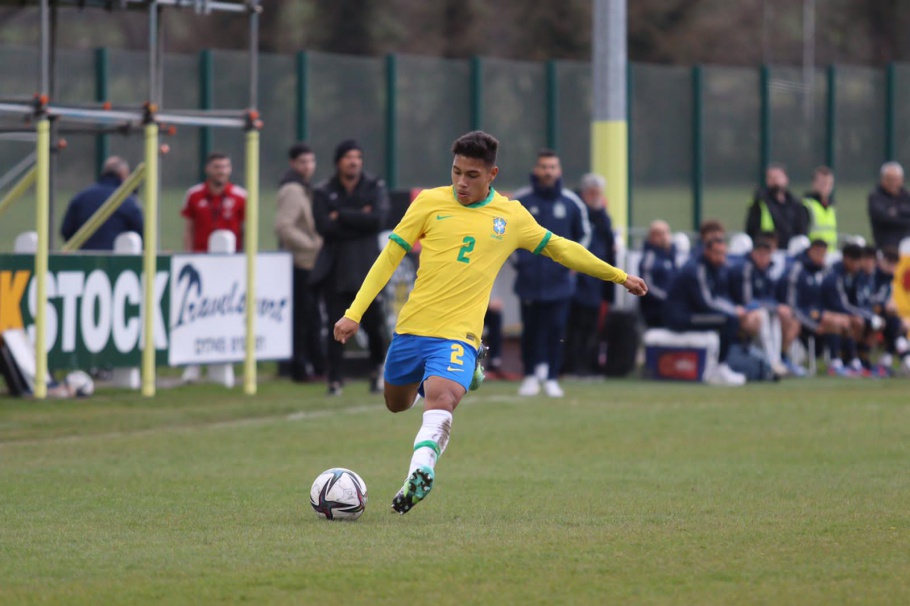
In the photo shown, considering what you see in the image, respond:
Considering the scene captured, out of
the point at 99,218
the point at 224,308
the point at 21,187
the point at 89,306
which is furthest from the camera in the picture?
the point at 99,218

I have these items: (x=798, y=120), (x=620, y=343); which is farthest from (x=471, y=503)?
(x=798, y=120)

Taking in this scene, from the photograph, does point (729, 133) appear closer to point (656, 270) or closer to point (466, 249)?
point (656, 270)

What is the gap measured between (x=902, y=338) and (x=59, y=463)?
1145 cm

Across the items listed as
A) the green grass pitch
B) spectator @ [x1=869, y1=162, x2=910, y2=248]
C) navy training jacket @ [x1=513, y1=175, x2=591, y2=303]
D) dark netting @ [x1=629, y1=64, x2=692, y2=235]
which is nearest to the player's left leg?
the green grass pitch

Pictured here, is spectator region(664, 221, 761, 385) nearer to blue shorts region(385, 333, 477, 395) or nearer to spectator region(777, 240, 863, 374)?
spectator region(777, 240, 863, 374)

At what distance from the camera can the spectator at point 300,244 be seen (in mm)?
16328

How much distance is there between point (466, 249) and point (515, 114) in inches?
561

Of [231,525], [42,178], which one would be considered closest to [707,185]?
[42,178]

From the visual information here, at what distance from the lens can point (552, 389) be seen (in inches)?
600

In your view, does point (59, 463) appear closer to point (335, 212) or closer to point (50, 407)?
point (50, 407)

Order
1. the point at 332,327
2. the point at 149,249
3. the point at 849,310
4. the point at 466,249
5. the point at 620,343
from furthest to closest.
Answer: the point at 849,310
the point at 620,343
the point at 332,327
the point at 149,249
the point at 466,249

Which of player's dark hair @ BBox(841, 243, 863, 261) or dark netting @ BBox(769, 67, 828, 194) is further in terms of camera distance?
dark netting @ BBox(769, 67, 828, 194)

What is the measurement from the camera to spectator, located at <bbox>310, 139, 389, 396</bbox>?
14.8m

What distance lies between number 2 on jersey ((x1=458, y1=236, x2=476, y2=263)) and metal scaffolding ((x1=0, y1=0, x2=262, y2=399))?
6394 mm
